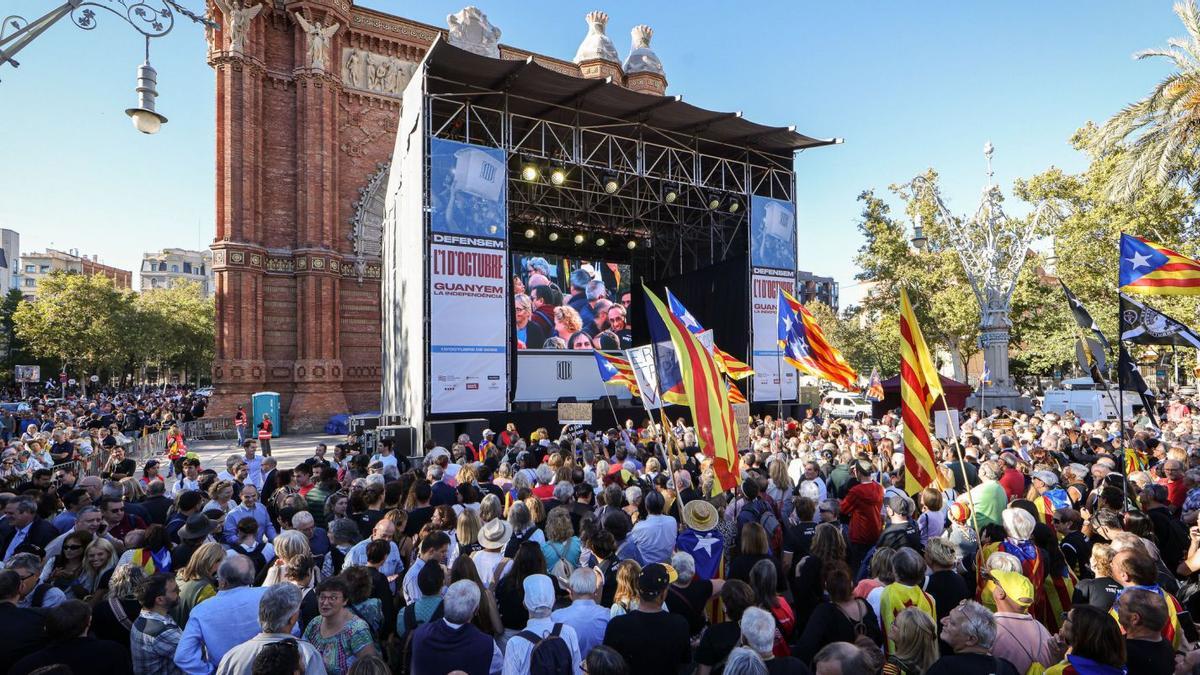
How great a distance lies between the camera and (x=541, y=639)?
11.8 feet

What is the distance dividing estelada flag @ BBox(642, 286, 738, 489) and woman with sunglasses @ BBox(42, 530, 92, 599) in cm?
535

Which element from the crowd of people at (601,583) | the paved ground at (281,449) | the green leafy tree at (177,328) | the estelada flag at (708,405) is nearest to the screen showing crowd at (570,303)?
the paved ground at (281,449)

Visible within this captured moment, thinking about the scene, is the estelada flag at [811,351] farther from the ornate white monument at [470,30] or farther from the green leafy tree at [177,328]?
the green leafy tree at [177,328]

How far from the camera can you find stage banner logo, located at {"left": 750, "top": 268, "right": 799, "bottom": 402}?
23.1 meters

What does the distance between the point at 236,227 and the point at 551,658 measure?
82.8 feet

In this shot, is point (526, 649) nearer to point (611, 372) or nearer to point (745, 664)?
point (745, 664)

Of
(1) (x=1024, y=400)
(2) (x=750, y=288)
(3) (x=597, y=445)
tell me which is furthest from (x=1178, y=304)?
(3) (x=597, y=445)

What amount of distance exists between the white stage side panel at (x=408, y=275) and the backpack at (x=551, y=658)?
560 inches

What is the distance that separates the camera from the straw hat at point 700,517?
17.4 feet

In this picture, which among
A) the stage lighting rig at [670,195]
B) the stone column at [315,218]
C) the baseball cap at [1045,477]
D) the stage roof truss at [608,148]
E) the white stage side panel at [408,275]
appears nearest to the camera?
the baseball cap at [1045,477]

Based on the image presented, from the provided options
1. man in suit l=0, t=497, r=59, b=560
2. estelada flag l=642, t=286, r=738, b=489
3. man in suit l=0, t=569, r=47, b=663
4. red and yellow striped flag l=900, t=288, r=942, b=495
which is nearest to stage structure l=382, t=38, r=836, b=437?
estelada flag l=642, t=286, r=738, b=489

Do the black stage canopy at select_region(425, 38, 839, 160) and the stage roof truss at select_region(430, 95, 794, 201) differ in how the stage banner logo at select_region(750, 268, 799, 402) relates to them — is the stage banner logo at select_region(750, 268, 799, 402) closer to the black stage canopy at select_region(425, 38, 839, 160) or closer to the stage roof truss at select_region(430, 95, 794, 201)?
the stage roof truss at select_region(430, 95, 794, 201)

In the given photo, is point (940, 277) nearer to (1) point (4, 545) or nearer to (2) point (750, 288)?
(2) point (750, 288)

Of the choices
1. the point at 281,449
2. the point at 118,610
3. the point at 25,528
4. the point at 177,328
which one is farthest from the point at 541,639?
the point at 177,328
